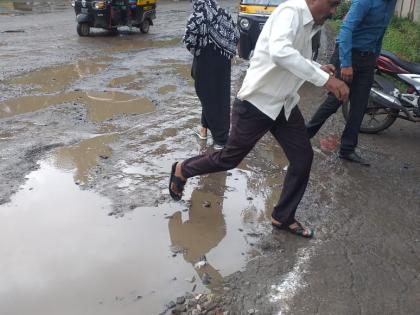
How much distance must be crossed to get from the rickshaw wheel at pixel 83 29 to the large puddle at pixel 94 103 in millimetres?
6121

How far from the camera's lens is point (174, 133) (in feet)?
18.5

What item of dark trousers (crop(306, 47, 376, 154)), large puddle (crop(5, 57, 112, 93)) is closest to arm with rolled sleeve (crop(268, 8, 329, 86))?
dark trousers (crop(306, 47, 376, 154))

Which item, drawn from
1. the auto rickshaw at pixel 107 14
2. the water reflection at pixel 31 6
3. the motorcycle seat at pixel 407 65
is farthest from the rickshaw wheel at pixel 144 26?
Result: the motorcycle seat at pixel 407 65

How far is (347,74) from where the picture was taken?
454 cm

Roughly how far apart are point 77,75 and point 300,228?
19.0 feet

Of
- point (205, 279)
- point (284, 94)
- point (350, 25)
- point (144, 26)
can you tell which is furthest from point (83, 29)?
point (205, 279)

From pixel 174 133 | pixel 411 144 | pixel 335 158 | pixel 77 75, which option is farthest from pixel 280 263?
pixel 77 75

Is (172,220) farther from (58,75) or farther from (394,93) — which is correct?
(58,75)

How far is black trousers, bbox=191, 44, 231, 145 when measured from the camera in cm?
471

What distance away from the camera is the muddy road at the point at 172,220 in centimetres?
294

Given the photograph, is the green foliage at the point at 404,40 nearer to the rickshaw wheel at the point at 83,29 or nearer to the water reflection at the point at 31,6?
the rickshaw wheel at the point at 83,29

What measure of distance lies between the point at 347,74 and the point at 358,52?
1.07 feet

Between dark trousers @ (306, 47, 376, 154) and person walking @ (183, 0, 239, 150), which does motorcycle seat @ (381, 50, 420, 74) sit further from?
person walking @ (183, 0, 239, 150)

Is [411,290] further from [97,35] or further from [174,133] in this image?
[97,35]
